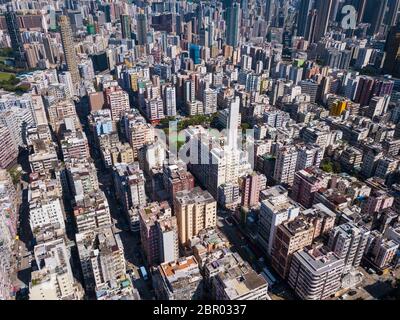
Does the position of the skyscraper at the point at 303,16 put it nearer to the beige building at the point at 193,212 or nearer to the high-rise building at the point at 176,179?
the high-rise building at the point at 176,179

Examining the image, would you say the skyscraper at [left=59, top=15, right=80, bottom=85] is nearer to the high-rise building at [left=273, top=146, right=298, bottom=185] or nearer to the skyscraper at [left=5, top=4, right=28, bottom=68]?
the skyscraper at [left=5, top=4, right=28, bottom=68]

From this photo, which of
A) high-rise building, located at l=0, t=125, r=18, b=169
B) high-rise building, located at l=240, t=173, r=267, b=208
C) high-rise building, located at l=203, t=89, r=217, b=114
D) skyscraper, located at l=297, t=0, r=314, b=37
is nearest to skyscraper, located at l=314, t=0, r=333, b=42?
skyscraper, located at l=297, t=0, r=314, b=37

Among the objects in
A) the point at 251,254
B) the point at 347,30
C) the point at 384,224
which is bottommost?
the point at 251,254

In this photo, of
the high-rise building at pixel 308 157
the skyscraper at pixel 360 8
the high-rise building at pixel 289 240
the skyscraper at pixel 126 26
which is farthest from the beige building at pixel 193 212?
the skyscraper at pixel 360 8

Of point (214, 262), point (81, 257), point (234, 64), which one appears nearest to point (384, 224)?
point (214, 262)

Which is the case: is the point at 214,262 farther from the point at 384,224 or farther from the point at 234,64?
the point at 234,64

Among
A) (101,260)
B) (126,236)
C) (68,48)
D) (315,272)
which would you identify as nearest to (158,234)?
(101,260)
